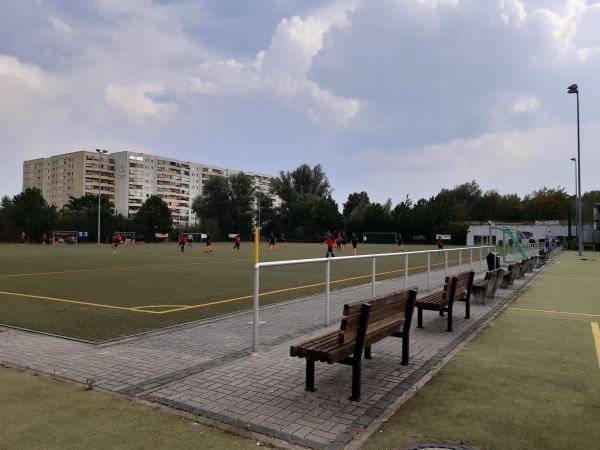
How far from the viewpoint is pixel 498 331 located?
770cm

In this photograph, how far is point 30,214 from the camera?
64.9 m

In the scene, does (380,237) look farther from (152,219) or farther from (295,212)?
(152,219)

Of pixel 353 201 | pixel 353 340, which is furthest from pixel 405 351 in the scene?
pixel 353 201

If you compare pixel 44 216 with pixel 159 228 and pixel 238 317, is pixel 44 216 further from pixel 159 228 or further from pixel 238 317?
pixel 238 317

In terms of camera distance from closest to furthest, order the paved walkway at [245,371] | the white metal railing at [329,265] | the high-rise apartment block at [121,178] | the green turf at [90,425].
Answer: the green turf at [90,425]
the paved walkway at [245,371]
the white metal railing at [329,265]
the high-rise apartment block at [121,178]

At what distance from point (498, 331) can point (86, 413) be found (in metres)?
6.22

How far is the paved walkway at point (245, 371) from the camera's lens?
13.1 feet

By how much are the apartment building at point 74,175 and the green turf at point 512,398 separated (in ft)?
377

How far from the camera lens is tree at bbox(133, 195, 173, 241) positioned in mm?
76875

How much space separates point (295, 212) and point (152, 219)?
28408 millimetres

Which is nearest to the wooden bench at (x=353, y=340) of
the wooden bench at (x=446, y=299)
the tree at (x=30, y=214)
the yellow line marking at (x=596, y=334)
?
the wooden bench at (x=446, y=299)

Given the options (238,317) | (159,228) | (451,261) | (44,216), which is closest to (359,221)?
(159,228)

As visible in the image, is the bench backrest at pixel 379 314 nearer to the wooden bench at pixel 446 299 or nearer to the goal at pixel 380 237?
the wooden bench at pixel 446 299

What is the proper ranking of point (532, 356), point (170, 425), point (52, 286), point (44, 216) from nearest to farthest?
point (170, 425)
point (532, 356)
point (52, 286)
point (44, 216)
